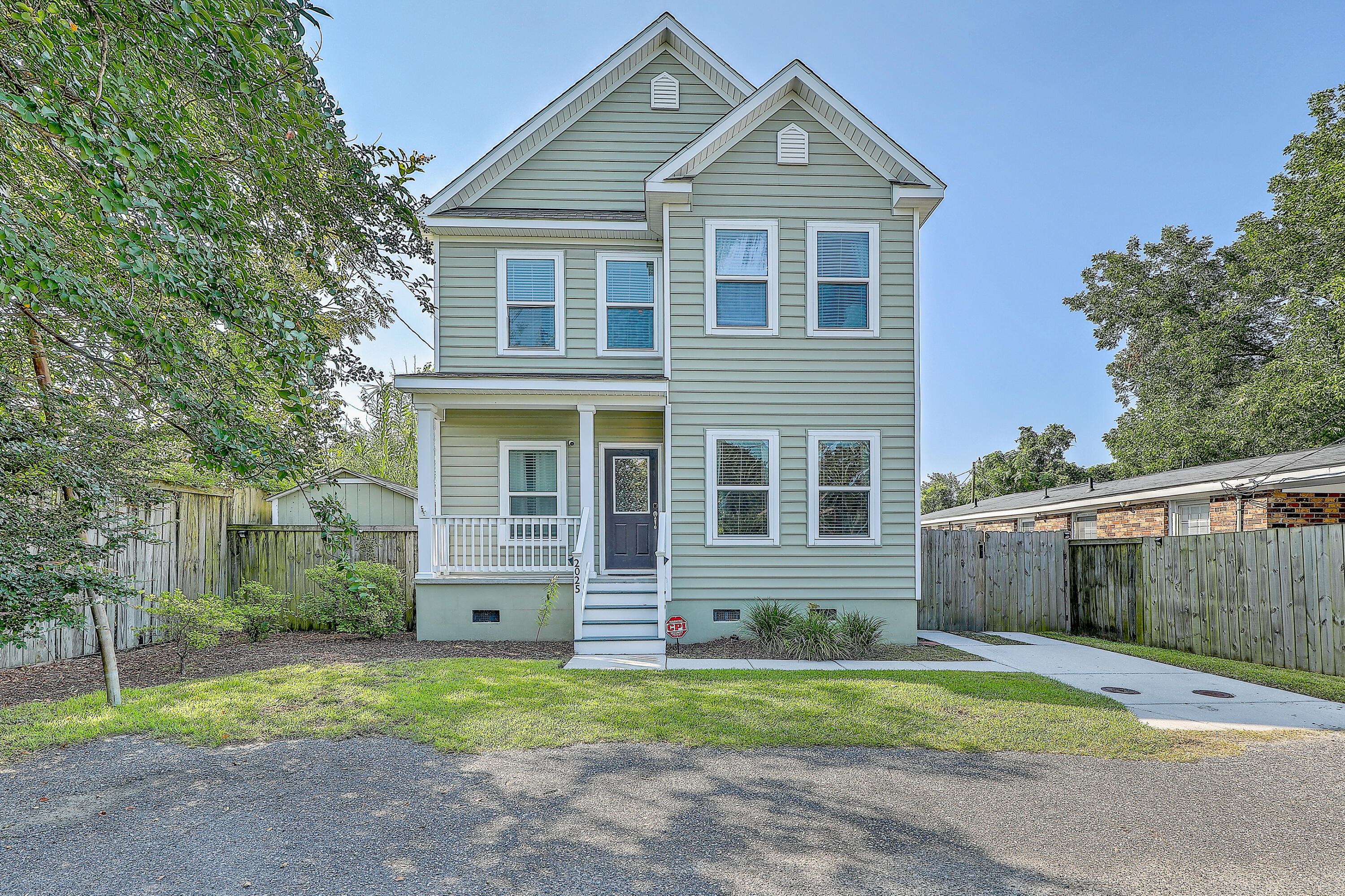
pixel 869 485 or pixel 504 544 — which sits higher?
pixel 869 485

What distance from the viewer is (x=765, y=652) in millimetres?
8469

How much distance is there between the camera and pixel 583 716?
543 cm

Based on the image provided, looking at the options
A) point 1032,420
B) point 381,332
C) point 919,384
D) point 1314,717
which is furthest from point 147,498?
point 1032,420

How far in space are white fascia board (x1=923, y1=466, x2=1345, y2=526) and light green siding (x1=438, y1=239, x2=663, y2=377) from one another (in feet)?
32.4

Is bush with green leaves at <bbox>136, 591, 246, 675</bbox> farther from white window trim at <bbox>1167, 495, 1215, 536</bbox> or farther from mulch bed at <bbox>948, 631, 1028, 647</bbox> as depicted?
white window trim at <bbox>1167, 495, 1215, 536</bbox>

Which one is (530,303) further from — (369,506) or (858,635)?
(858,635)

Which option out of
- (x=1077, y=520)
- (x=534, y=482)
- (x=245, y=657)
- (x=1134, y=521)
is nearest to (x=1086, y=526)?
(x=1077, y=520)

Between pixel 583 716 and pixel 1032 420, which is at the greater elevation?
pixel 1032 420

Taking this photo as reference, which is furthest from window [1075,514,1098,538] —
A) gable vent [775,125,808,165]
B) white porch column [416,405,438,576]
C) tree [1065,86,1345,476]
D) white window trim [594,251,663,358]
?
white porch column [416,405,438,576]

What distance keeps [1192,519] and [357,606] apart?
15.5 meters

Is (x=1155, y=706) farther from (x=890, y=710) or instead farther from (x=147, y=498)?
(x=147, y=498)

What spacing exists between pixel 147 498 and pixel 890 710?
6.67m

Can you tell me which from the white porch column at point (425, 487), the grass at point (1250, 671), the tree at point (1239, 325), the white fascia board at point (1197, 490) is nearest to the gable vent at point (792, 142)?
the white porch column at point (425, 487)

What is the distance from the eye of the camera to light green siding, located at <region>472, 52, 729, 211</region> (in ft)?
35.6
